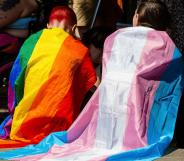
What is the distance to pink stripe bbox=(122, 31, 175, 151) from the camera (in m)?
2.06

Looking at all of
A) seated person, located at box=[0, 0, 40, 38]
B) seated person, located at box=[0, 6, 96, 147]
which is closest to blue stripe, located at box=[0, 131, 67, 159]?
seated person, located at box=[0, 6, 96, 147]

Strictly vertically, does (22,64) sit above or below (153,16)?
below

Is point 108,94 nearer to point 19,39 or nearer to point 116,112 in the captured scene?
point 116,112

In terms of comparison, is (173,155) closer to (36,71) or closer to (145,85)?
(145,85)

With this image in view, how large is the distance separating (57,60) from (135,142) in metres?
0.94

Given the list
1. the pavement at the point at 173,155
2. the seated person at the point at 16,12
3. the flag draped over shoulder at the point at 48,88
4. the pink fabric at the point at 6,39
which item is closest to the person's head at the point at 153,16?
the flag draped over shoulder at the point at 48,88

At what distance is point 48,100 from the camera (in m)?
2.57

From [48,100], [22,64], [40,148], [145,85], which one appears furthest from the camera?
[22,64]

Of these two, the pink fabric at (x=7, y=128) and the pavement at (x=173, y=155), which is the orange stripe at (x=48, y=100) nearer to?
the pink fabric at (x=7, y=128)

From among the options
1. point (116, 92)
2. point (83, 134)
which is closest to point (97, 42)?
point (116, 92)

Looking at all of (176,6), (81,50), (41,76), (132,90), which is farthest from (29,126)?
(176,6)

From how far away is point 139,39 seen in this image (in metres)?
2.33

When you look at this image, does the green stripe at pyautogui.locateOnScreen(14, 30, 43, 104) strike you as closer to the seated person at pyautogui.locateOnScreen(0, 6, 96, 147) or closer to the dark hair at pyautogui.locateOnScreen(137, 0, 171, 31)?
the seated person at pyautogui.locateOnScreen(0, 6, 96, 147)

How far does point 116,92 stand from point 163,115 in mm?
337
